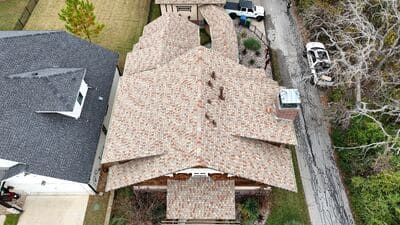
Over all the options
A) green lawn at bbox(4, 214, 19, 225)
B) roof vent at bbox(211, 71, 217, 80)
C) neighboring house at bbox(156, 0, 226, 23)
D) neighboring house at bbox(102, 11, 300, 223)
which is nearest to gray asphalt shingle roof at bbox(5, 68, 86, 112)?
neighboring house at bbox(102, 11, 300, 223)

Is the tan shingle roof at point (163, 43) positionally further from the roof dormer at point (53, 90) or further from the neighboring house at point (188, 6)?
the roof dormer at point (53, 90)

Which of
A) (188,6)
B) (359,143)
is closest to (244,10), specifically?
(188,6)

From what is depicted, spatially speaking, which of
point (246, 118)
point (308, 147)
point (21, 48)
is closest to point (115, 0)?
point (21, 48)

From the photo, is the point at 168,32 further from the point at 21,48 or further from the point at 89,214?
the point at 89,214

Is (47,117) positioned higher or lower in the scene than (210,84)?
lower

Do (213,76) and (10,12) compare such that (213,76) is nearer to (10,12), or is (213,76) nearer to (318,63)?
(318,63)

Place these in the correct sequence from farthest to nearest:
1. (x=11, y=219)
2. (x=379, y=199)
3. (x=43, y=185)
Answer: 1. (x=11, y=219)
2. (x=43, y=185)
3. (x=379, y=199)
